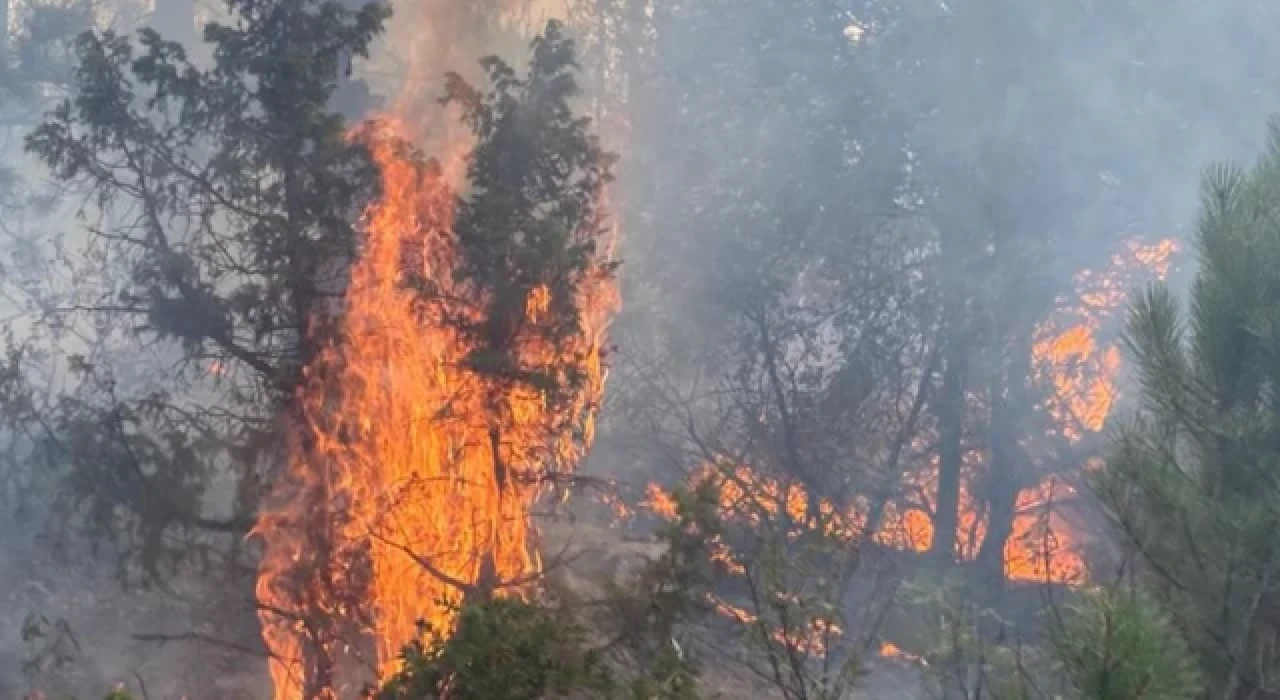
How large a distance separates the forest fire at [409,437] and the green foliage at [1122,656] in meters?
4.84

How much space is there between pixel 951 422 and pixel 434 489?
333 inches

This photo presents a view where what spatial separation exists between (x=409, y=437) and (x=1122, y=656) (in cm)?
559

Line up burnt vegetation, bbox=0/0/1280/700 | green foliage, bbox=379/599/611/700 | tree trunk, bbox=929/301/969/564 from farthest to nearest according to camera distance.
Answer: tree trunk, bbox=929/301/969/564, burnt vegetation, bbox=0/0/1280/700, green foliage, bbox=379/599/611/700

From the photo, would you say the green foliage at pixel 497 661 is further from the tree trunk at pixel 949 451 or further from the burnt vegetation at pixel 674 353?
the tree trunk at pixel 949 451

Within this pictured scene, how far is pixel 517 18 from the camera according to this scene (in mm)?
17984

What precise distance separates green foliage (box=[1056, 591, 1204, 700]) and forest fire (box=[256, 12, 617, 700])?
4845mm

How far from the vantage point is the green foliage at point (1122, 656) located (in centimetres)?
340

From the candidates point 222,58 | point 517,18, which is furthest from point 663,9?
point 222,58

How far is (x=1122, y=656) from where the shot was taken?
134 inches

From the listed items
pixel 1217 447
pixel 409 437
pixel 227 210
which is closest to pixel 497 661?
pixel 1217 447

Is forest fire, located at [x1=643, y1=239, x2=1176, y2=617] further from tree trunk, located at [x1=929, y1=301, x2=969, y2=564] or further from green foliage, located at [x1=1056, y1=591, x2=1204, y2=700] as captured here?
green foliage, located at [x1=1056, y1=591, x2=1204, y2=700]

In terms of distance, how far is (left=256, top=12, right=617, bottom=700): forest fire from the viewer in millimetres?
8070

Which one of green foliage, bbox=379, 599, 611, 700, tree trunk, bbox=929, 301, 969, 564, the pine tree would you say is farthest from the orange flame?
green foliage, bbox=379, 599, 611, 700

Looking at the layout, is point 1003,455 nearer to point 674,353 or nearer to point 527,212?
point 674,353
